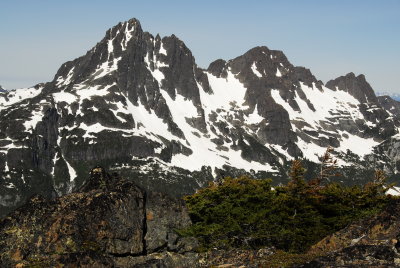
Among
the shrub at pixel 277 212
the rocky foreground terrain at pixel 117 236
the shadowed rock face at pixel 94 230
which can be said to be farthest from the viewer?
the shrub at pixel 277 212

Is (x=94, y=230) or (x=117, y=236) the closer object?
(x=94, y=230)

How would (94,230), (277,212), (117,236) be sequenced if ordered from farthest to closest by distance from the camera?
1. (277,212)
2. (117,236)
3. (94,230)

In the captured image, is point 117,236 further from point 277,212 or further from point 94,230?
point 277,212

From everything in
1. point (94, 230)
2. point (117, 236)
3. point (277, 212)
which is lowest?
point (117, 236)

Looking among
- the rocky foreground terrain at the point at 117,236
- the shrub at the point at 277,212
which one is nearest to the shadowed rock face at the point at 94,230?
the rocky foreground terrain at the point at 117,236

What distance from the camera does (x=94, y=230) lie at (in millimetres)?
36469

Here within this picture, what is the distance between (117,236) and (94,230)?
209 centimetres

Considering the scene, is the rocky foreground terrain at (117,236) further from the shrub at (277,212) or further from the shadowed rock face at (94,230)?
the shrub at (277,212)

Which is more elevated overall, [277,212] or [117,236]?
[277,212]

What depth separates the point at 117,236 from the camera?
37.6 meters

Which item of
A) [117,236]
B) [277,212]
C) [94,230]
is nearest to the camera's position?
[94,230]

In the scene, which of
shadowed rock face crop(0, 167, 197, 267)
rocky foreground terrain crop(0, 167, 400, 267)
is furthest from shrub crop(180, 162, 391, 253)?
rocky foreground terrain crop(0, 167, 400, 267)

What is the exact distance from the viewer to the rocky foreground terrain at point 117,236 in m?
30.2

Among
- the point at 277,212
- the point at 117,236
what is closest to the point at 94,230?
the point at 117,236
